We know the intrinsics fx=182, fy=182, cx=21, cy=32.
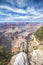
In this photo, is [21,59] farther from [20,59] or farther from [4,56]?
[4,56]

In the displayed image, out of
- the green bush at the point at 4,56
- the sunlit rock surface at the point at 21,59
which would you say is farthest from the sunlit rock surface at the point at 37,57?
the green bush at the point at 4,56

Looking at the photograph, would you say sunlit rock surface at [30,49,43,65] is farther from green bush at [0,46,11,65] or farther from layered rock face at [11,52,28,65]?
green bush at [0,46,11,65]

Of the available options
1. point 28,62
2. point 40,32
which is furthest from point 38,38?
point 28,62

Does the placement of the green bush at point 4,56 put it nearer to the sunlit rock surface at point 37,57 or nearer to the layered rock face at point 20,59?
the layered rock face at point 20,59

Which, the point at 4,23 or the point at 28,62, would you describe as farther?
the point at 4,23

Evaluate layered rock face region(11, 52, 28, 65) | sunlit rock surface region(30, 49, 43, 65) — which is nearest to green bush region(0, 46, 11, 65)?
layered rock face region(11, 52, 28, 65)

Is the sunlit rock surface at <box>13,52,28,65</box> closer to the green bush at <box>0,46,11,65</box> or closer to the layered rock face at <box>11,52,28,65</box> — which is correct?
the layered rock face at <box>11,52,28,65</box>

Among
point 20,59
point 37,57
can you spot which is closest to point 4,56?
point 20,59

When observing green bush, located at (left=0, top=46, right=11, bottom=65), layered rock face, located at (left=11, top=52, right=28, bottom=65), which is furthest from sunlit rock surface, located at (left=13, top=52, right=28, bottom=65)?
green bush, located at (left=0, top=46, right=11, bottom=65)

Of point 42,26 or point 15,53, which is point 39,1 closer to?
point 42,26
